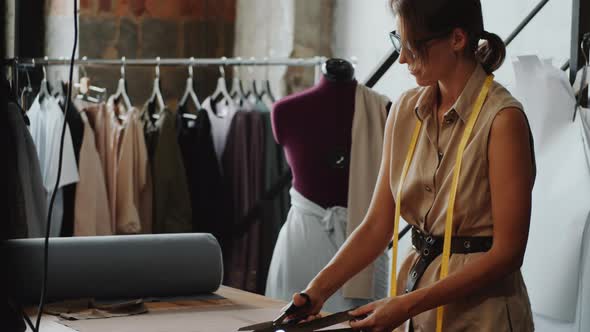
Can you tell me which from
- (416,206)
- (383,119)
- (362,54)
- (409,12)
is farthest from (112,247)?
(362,54)

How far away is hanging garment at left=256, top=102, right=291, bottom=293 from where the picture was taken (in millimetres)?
4379

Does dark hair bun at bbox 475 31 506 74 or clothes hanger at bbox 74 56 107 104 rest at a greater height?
dark hair bun at bbox 475 31 506 74

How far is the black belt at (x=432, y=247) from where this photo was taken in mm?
1643

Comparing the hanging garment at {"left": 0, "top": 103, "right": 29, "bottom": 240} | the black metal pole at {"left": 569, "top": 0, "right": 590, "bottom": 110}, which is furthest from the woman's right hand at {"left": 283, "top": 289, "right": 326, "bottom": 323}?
the hanging garment at {"left": 0, "top": 103, "right": 29, "bottom": 240}

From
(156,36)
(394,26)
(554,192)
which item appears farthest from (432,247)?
(156,36)

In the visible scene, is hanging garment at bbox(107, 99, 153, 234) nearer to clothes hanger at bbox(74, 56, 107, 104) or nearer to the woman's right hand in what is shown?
clothes hanger at bbox(74, 56, 107, 104)

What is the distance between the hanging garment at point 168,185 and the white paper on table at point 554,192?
65.1 inches

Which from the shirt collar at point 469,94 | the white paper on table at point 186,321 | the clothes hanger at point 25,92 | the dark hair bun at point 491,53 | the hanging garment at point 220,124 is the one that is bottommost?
the white paper on table at point 186,321

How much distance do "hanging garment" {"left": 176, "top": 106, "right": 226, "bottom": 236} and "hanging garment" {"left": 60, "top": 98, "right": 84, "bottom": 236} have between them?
45cm

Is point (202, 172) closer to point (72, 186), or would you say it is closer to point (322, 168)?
point (72, 186)

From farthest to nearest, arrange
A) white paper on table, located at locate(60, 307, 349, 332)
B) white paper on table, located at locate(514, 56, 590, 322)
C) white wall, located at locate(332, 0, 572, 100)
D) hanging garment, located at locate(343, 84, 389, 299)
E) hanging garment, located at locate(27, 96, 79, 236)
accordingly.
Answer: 1. hanging garment, located at locate(27, 96, 79, 236)
2. white wall, located at locate(332, 0, 572, 100)
3. hanging garment, located at locate(343, 84, 389, 299)
4. white paper on table, located at locate(514, 56, 590, 322)
5. white paper on table, located at locate(60, 307, 349, 332)

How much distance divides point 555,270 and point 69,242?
5.40 feet

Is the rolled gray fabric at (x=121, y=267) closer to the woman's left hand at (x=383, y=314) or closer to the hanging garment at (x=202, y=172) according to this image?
the woman's left hand at (x=383, y=314)

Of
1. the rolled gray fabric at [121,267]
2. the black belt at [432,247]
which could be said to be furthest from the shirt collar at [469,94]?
the rolled gray fabric at [121,267]
